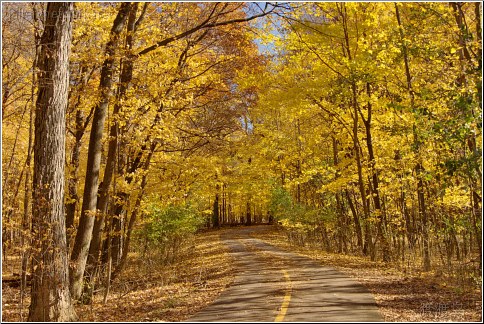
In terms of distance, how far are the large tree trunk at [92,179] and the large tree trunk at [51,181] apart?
2.39 m

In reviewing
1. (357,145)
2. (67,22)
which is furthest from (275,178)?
(67,22)

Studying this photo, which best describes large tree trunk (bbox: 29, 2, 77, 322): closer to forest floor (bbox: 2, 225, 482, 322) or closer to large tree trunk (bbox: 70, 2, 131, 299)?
forest floor (bbox: 2, 225, 482, 322)

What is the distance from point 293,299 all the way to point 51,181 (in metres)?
5.02

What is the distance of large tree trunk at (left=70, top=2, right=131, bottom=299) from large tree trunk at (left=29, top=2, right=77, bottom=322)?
7.85 feet

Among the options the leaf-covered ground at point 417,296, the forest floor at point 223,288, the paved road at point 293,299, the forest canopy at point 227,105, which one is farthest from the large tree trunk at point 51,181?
the leaf-covered ground at point 417,296

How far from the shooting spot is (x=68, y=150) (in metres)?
16.1

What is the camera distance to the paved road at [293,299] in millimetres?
7746

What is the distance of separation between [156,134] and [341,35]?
7514mm

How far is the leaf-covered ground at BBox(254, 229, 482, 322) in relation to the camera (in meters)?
7.81

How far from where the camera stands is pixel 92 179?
1124 centimetres

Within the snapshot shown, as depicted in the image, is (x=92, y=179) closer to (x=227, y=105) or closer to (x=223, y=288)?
(x=223, y=288)

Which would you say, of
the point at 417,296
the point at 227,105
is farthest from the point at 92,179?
the point at 227,105

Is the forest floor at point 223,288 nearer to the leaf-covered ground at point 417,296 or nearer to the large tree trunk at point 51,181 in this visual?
the leaf-covered ground at point 417,296

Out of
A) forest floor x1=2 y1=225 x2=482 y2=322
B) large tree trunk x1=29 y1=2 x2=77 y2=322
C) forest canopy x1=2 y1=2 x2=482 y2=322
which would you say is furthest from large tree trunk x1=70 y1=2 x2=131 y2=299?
large tree trunk x1=29 y1=2 x2=77 y2=322
